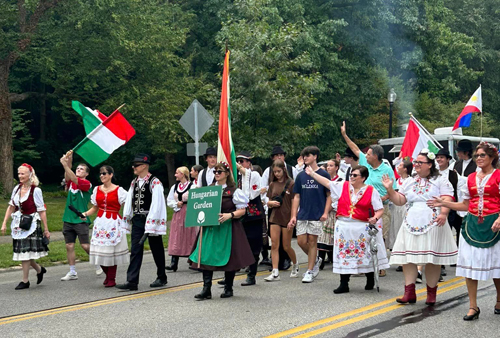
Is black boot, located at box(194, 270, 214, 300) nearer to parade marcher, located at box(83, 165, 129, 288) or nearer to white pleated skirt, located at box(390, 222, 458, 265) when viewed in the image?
parade marcher, located at box(83, 165, 129, 288)

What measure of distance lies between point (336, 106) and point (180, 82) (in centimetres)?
765

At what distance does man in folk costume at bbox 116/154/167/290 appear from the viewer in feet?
32.1

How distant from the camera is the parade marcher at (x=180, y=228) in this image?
1198cm

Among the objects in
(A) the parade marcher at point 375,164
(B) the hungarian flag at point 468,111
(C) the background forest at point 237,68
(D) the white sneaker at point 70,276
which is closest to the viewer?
(A) the parade marcher at point 375,164

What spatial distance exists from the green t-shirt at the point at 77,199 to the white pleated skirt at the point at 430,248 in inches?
207

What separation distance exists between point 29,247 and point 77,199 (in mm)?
1230

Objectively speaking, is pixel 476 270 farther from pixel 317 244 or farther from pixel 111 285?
pixel 111 285

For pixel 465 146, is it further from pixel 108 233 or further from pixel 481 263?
pixel 108 233

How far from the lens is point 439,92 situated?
39750mm

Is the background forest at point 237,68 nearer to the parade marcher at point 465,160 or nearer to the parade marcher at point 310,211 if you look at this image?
the parade marcher at point 465,160

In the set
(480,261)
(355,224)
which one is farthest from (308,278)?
(480,261)

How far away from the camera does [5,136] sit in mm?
30016

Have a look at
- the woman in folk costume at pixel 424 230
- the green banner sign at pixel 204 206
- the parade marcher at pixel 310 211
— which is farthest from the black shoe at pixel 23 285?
the woman in folk costume at pixel 424 230

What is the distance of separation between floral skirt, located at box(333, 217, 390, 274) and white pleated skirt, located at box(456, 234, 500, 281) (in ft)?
5.61
